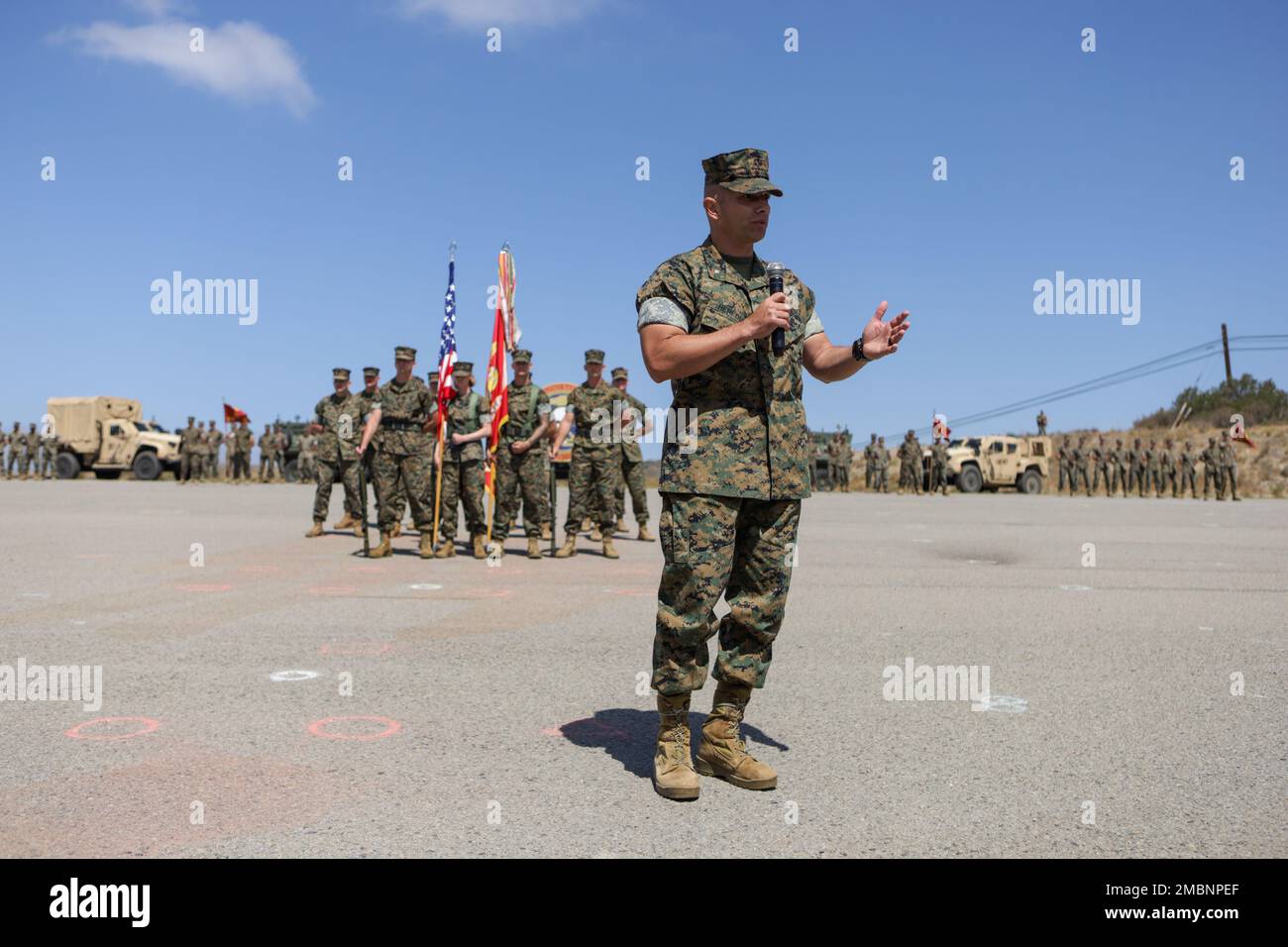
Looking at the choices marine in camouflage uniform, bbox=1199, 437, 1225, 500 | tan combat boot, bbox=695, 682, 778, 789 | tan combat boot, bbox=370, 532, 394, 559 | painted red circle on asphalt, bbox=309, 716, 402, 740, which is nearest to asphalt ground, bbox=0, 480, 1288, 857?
painted red circle on asphalt, bbox=309, 716, 402, 740

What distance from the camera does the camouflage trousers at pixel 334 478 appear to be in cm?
1340

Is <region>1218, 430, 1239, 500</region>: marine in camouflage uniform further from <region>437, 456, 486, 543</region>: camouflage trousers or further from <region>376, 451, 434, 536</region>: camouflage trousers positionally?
<region>376, 451, 434, 536</region>: camouflage trousers

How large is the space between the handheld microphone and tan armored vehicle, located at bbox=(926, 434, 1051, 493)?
35.3 meters

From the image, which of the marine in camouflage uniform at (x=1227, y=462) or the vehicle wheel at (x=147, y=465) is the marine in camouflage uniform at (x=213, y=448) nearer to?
the vehicle wheel at (x=147, y=465)

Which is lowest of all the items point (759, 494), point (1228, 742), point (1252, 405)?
point (1228, 742)

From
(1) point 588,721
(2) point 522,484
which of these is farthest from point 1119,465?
(1) point 588,721

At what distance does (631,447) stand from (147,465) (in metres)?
28.5

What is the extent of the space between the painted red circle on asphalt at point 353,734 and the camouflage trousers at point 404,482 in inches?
287

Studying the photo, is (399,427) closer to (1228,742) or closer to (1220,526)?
Result: (1228,742)

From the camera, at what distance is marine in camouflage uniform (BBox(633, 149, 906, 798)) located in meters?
3.42

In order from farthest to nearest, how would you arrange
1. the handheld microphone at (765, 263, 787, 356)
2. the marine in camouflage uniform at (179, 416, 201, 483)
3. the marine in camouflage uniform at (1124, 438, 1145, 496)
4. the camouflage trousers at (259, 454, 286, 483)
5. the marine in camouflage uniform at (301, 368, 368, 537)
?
1. the camouflage trousers at (259, 454, 286, 483)
2. the marine in camouflage uniform at (1124, 438, 1145, 496)
3. the marine in camouflage uniform at (179, 416, 201, 483)
4. the marine in camouflage uniform at (301, 368, 368, 537)
5. the handheld microphone at (765, 263, 787, 356)
